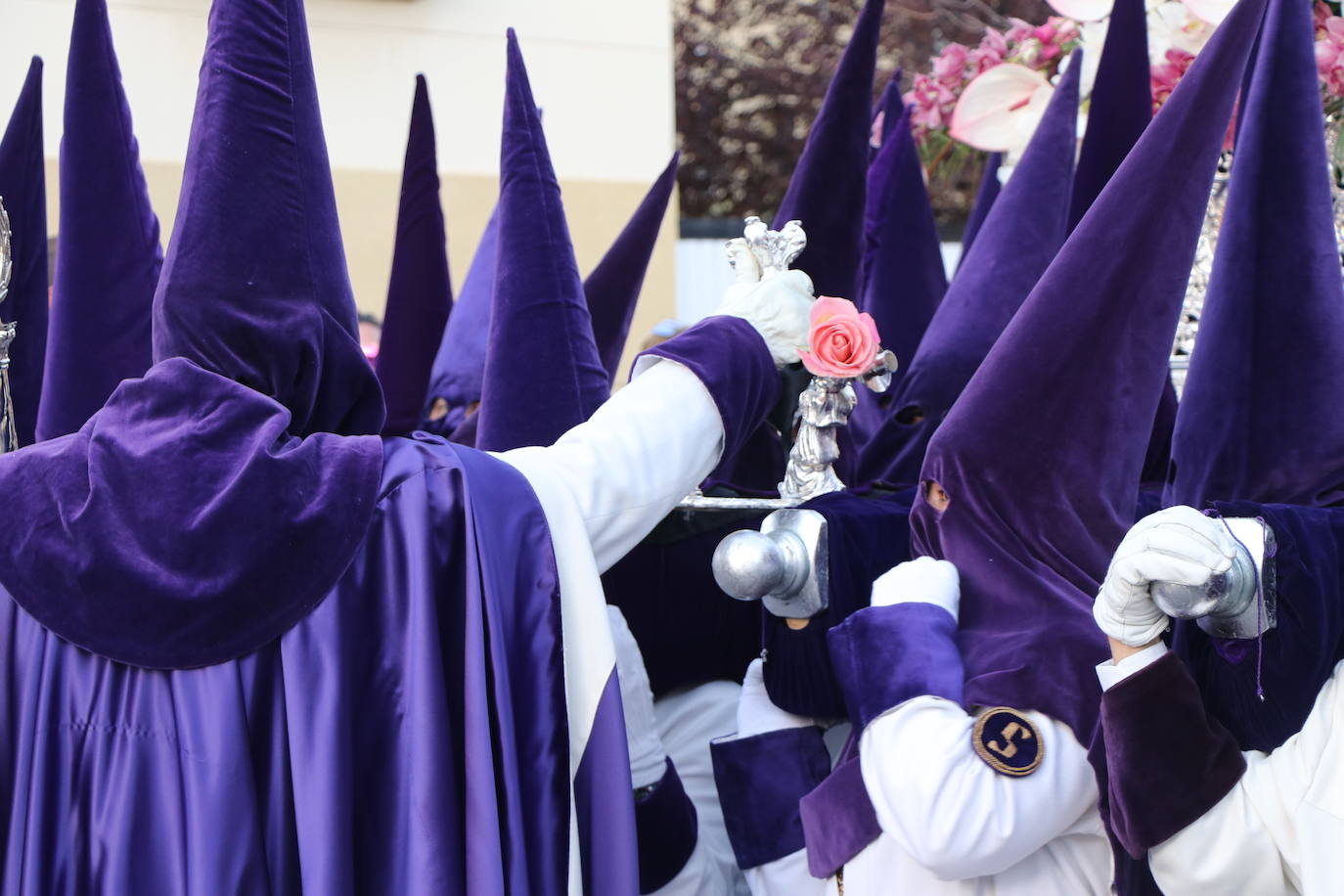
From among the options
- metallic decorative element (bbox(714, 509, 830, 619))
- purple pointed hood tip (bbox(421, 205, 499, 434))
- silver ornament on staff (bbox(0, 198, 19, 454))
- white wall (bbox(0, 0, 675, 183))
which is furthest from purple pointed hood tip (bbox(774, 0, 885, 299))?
white wall (bbox(0, 0, 675, 183))

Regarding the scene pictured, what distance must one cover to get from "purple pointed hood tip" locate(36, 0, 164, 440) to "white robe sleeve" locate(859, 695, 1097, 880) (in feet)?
3.73

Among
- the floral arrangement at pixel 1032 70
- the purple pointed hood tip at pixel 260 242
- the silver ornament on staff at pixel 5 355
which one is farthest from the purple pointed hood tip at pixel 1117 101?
the silver ornament on staff at pixel 5 355

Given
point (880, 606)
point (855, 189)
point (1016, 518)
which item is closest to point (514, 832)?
point (880, 606)

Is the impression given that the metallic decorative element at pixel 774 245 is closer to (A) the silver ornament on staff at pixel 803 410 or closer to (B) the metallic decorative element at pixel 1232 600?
(A) the silver ornament on staff at pixel 803 410

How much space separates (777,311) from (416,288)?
44.4 inches

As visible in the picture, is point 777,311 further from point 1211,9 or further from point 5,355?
point 5,355

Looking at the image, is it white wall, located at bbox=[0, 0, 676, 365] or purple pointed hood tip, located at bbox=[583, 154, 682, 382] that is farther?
white wall, located at bbox=[0, 0, 676, 365]

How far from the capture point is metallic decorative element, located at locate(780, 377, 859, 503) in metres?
1.98

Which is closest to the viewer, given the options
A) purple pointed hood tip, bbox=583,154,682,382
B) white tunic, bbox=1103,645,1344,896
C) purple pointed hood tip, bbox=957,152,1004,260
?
white tunic, bbox=1103,645,1344,896

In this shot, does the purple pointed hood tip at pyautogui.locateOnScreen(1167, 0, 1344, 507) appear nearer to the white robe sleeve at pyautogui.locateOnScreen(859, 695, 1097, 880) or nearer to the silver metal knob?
the white robe sleeve at pyautogui.locateOnScreen(859, 695, 1097, 880)

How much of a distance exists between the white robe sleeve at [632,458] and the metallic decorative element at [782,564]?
0.33 ft

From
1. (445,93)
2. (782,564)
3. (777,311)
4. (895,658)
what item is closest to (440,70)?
(445,93)

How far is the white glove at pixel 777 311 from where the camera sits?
1.87 m

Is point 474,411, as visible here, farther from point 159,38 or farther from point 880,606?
point 159,38
